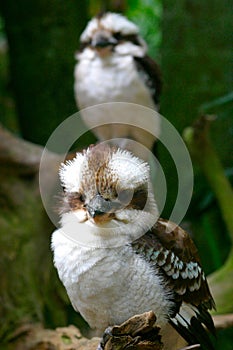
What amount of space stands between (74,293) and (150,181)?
0.88ft

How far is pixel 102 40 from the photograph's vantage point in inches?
107

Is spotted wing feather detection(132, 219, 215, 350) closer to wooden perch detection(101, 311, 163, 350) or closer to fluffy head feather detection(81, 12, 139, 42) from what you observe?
wooden perch detection(101, 311, 163, 350)

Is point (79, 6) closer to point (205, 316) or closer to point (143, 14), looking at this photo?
point (143, 14)

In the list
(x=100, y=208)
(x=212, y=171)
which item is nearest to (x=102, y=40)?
(x=212, y=171)

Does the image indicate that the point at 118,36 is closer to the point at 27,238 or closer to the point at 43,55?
the point at 43,55

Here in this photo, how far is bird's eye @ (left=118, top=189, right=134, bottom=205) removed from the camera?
1.17 m

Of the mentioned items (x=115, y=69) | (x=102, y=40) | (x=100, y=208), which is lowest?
(x=100, y=208)

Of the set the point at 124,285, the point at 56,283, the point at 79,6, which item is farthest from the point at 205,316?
the point at 79,6

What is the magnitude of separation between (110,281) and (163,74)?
6.27 feet

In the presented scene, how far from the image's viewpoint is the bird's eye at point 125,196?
46.2 inches

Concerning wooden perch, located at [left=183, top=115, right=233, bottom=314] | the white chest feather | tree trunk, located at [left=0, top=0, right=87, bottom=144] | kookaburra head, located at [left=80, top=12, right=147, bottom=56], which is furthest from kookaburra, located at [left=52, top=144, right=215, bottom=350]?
tree trunk, located at [left=0, top=0, right=87, bottom=144]

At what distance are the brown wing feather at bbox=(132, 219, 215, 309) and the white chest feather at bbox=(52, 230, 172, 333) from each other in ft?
0.08

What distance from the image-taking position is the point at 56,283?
2490 millimetres

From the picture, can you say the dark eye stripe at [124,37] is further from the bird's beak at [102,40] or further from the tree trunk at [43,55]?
the tree trunk at [43,55]
